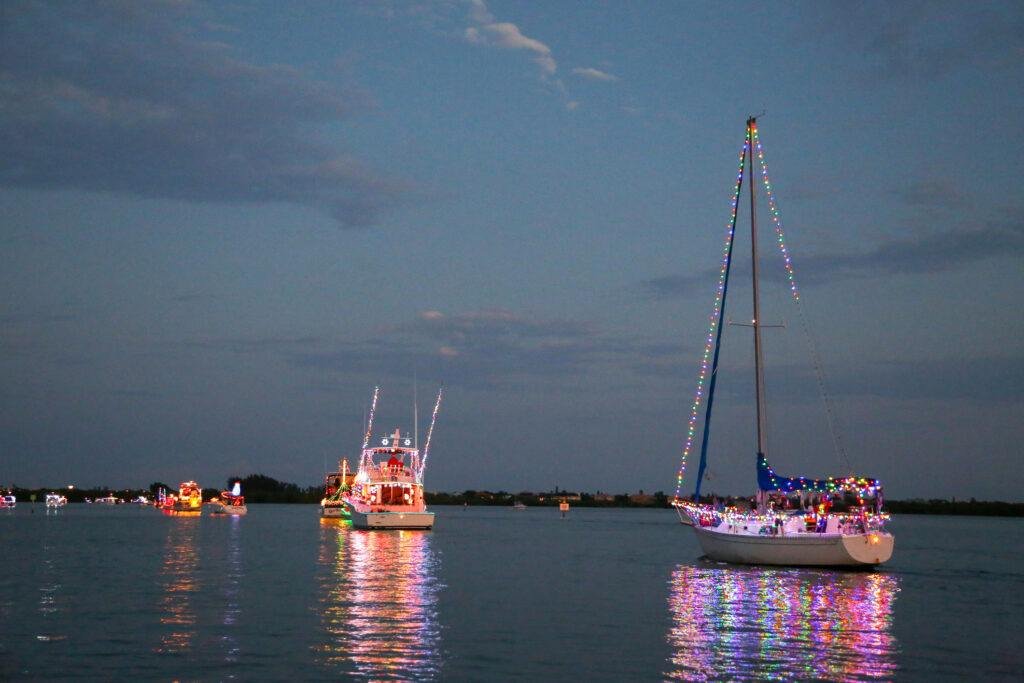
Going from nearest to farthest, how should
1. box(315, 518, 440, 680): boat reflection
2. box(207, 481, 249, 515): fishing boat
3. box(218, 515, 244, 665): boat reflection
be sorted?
1. box(315, 518, 440, 680): boat reflection
2. box(218, 515, 244, 665): boat reflection
3. box(207, 481, 249, 515): fishing boat

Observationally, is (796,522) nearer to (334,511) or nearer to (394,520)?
(394,520)

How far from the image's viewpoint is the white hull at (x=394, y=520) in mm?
95750

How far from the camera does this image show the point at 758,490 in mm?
54500

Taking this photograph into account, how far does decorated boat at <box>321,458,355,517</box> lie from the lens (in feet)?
451

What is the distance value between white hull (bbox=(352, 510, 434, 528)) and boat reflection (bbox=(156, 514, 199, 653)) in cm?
2449

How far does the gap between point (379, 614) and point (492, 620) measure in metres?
3.67

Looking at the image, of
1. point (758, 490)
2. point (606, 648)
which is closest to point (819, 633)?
point (606, 648)

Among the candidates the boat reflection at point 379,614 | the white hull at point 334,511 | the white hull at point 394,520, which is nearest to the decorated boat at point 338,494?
the white hull at point 334,511

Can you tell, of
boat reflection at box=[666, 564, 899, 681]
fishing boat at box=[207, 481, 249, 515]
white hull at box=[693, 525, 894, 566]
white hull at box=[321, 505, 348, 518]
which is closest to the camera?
boat reflection at box=[666, 564, 899, 681]

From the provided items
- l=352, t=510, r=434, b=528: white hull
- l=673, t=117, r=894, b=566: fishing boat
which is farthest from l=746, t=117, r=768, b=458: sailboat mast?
l=352, t=510, r=434, b=528: white hull

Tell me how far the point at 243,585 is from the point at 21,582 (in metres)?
9.31

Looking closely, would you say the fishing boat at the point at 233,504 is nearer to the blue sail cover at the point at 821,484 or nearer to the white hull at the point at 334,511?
the white hull at the point at 334,511

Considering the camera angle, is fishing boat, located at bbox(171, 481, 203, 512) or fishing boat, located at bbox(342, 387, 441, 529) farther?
fishing boat, located at bbox(171, 481, 203, 512)

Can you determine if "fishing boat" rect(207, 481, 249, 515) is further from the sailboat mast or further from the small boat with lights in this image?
the sailboat mast
